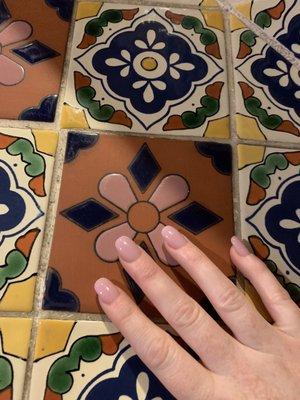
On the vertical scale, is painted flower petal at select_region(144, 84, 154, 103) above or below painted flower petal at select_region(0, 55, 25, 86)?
below

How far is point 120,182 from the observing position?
1.93ft

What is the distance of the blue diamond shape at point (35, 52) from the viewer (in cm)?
65

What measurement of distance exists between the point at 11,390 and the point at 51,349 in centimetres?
5

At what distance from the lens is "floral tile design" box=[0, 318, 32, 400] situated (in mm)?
491

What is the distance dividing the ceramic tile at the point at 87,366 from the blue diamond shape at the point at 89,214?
0.33 ft

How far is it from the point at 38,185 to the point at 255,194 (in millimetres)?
233

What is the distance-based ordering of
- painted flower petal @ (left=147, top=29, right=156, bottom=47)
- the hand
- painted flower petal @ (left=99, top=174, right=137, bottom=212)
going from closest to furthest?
the hand < painted flower petal @ (left=99, top=174, right=137, bottom=212) < painted flower petal @ (left=147, top=29, right=156, bottom=47)

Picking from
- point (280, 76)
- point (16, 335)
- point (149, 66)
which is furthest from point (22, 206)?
point (280, 76)

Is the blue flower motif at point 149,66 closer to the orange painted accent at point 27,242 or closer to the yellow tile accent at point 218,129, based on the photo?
the yellow tile accent at point 218,129

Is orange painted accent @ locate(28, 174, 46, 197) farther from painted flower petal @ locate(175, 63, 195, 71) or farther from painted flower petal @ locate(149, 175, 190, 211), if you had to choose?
painted flower petal @ locate(175, 63, 195, 71)

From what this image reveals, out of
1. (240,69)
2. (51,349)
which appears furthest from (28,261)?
(240,69)

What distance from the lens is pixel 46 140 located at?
1.96ft

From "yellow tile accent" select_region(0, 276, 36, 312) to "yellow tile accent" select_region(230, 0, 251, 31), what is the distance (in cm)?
42

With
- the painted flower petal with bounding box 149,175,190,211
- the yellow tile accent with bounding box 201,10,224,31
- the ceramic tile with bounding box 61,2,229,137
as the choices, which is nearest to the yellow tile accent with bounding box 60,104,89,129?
the ceramic tile with bounding box 61,2,229,137
